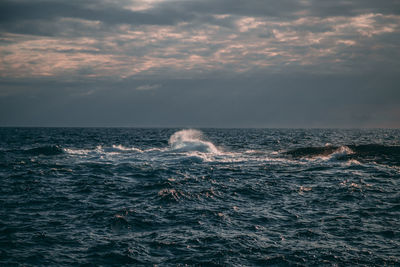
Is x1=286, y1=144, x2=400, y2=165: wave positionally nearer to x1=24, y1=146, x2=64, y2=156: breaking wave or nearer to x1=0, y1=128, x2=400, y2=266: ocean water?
x1=0, y1=128, x2=400, y2=266: ocean water

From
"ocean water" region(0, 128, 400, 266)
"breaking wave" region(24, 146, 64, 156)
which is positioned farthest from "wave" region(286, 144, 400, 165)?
"breaking wave" region(24, 146, 64, 156)

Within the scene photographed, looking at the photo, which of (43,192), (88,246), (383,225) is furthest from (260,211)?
(43,192)

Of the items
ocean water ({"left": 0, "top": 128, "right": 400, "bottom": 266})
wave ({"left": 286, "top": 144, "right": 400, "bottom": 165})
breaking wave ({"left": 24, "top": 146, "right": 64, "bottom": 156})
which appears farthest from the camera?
breaking wave ({"left": 24, "top": 146, "right": 64, "bottom": 156})

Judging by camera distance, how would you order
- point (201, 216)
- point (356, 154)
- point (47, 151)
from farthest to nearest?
point (47, 151)
point (356, 154)
point (201, 216)

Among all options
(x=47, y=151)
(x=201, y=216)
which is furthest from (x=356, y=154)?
(x=47, y=151)

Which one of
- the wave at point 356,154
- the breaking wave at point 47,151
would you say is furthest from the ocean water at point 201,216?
the breaking wave at point 47,151

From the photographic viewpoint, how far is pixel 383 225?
12.2m

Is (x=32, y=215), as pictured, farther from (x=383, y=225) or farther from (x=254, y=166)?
(x=254, y=166)

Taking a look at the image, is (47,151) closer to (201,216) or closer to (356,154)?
(201,216)

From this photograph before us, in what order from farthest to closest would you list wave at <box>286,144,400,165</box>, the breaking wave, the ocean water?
the breaking wave → wave at <box>286,144,400,165</box> → the ocean water

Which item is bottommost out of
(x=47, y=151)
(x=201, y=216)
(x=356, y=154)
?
(x=201, y=216)

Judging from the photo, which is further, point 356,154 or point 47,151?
point 47,151

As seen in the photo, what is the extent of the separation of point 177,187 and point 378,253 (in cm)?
1119

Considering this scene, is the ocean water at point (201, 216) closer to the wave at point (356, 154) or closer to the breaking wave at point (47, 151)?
the wave at point (356, 154)
